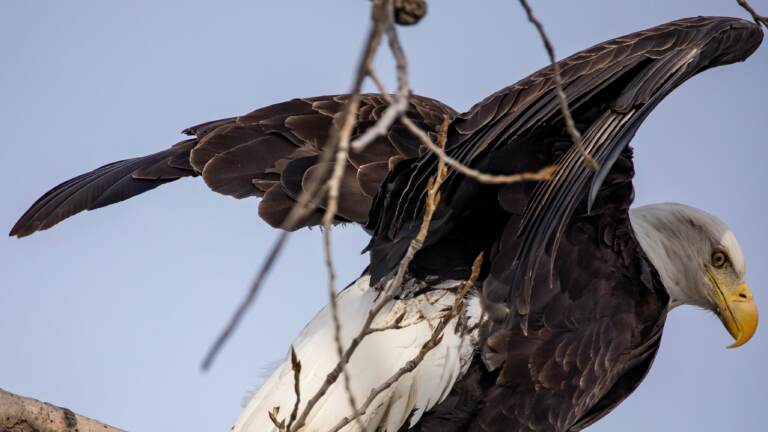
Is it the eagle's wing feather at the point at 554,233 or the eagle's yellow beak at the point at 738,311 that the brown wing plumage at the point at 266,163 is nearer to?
the eagle's wing feather at the point at 554,233

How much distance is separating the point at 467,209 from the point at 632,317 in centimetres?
73

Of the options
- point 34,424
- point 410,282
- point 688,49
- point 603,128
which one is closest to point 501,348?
point 410,282

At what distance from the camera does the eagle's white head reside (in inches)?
146

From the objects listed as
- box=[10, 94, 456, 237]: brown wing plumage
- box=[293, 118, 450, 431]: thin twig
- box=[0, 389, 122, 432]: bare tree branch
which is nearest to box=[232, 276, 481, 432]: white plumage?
box=[10, 94, 456, 237]: brown wing plumage

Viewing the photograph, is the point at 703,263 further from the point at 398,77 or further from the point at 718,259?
the point at 398,77

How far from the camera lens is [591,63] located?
269 centimetres

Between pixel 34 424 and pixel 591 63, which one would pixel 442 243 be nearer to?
pixel 591 63

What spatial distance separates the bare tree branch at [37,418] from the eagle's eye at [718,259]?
2.19 m

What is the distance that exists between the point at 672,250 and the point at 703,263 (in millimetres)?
138

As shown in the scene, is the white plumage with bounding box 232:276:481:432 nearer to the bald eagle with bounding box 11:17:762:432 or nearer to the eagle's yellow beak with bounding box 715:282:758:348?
the bald eagle with bounding box 11:17:762:432

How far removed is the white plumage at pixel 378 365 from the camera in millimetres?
2748

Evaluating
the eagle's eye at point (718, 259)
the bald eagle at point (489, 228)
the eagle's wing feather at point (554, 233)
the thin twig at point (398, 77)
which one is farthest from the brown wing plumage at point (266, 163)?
the thin twig at point (398, 77)

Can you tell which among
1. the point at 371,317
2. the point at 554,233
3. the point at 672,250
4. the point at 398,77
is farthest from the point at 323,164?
the point at 672,250

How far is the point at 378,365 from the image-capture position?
285 centimetres
